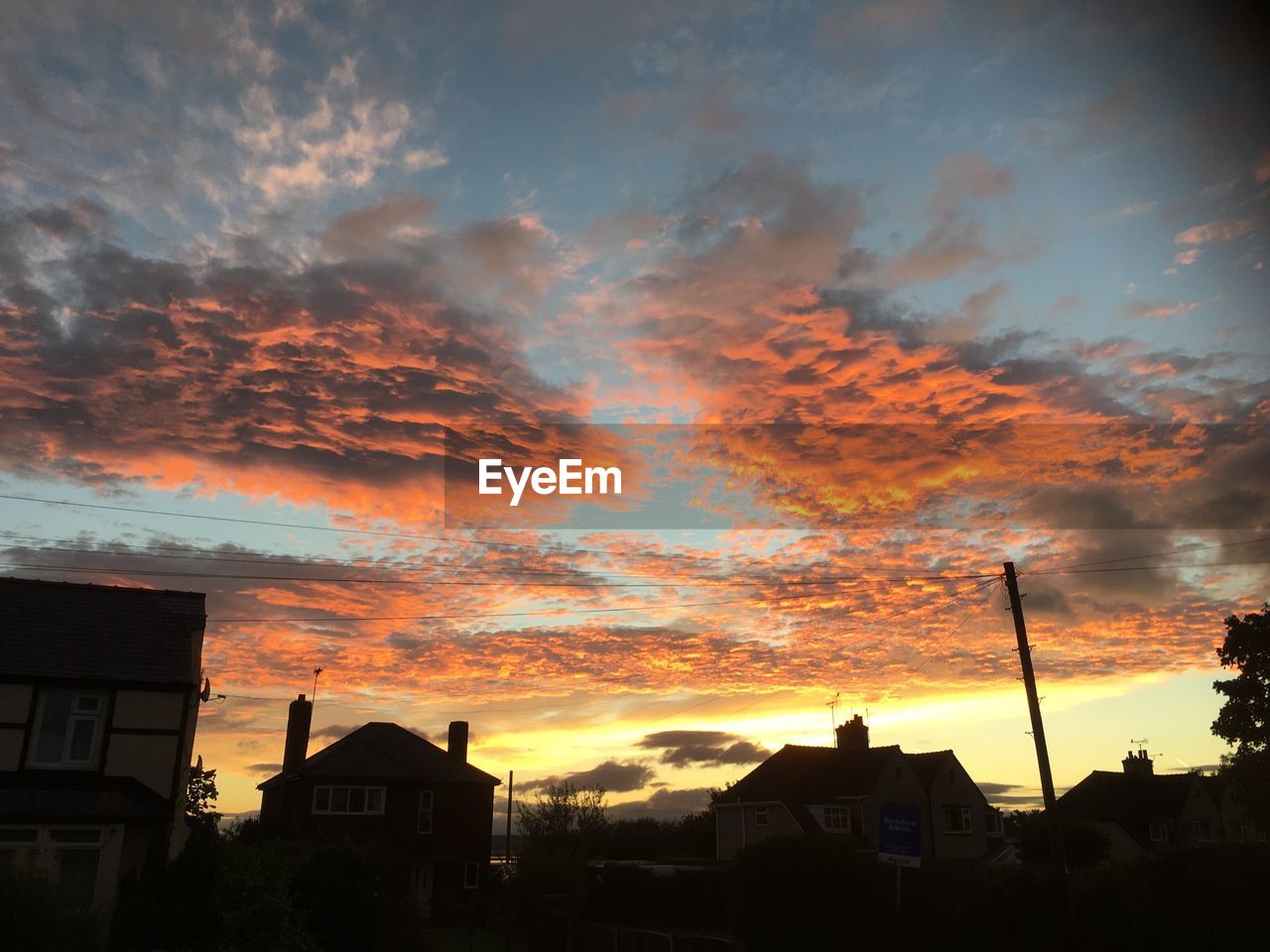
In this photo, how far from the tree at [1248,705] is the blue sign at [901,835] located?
38.7 metres

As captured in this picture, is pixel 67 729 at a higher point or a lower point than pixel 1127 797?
higher

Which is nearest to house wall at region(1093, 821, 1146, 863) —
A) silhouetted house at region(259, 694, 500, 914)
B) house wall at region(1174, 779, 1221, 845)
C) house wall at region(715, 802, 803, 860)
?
house wall at region(1174, 779, 1221, 845)

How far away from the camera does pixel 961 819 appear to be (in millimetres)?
59500

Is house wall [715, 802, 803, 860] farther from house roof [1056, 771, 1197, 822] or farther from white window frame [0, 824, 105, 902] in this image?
white window frame [0, 824, 105, 902]

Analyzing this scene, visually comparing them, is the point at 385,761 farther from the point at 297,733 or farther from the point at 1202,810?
the point at 1202,810

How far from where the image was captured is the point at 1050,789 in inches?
969

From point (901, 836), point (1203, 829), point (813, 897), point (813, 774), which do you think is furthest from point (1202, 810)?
point (901, 836)

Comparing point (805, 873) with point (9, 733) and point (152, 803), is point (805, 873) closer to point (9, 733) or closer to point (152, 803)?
point (152, 803)

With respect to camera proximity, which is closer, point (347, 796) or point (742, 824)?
point (347, 796)

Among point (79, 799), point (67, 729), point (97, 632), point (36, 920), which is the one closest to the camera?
point (36, 920)

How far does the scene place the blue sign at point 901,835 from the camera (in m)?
19.8

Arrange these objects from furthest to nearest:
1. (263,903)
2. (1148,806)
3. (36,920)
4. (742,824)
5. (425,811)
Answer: (1148,806)
(742,824)
(425,811)
(263,903)
(36,920)

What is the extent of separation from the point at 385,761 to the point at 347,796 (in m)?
2.75

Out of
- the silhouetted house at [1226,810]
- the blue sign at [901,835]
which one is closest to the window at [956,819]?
the silhouetted house at [1226,810]
